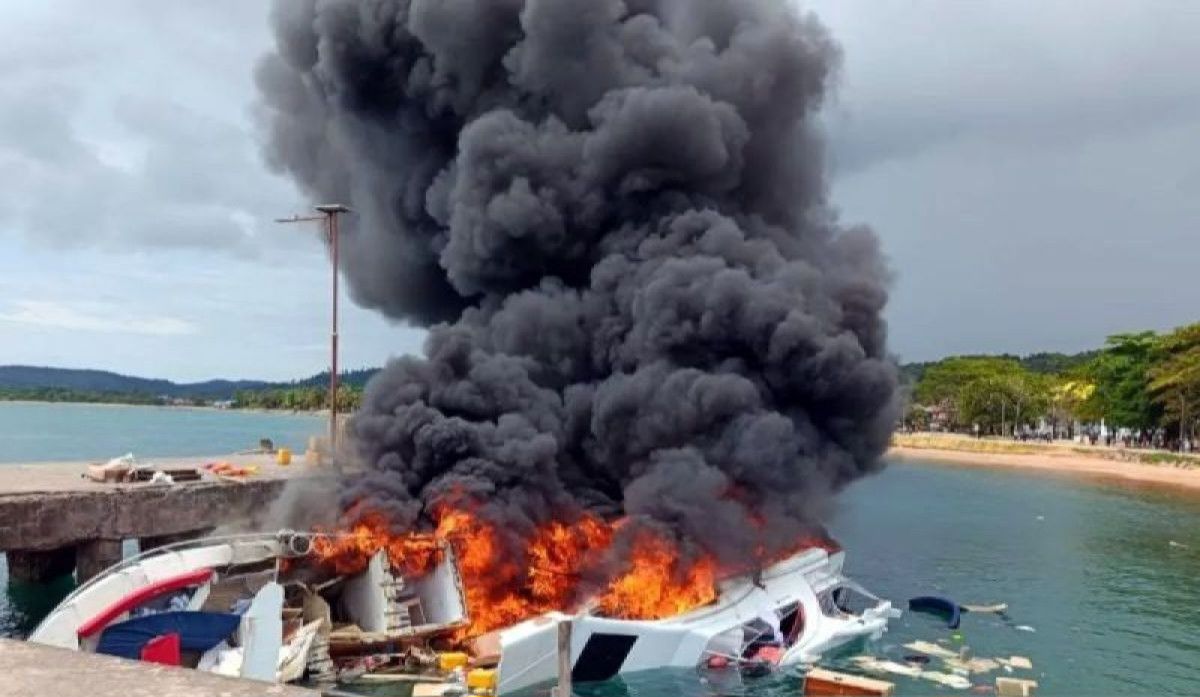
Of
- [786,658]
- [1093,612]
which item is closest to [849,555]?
[1093,612]

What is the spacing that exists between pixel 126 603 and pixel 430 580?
262 inches

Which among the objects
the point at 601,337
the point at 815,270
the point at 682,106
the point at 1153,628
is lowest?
the point at 1153,628

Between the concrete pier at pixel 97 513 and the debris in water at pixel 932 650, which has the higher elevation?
the concrete pier at pixel 97 513

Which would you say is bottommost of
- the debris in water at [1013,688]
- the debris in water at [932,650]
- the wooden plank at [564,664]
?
the debris in water at [932,650]

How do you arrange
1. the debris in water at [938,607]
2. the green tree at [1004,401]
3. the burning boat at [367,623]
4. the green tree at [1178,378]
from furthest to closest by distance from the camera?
1. the green tree at [1004,401]
2. the green tree at [1178,378]
3. the debris in water at [938,607]
4. the burning boat at [367,623]

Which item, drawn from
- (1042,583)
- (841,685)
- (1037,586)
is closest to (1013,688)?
(841,685)

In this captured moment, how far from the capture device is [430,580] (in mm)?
23172

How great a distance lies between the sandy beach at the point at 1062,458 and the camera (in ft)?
282

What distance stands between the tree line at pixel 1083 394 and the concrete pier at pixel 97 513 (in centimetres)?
5375

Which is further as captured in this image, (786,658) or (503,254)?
A: (503,254)

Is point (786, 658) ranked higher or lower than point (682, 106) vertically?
lower

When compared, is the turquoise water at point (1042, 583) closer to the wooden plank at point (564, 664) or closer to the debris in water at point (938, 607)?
the debris in water at point (938, 607)

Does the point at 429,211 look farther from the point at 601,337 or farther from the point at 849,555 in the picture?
the point at 849,555

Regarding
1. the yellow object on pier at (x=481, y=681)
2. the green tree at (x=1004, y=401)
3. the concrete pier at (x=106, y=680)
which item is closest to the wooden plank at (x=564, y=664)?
the yellow object on pier at (x=481, y=681)
